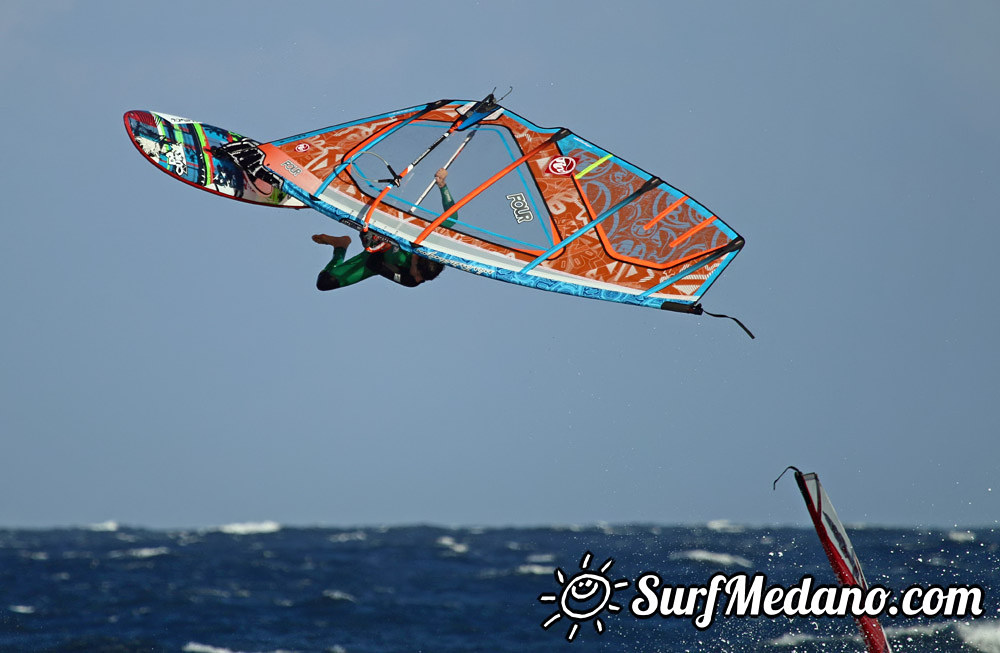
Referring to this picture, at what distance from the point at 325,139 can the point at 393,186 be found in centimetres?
130

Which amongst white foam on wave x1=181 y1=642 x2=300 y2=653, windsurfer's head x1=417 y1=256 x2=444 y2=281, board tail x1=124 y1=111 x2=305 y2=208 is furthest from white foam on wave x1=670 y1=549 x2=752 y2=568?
windsurfer's head x1=417 y1=256 x2=444 y2=281

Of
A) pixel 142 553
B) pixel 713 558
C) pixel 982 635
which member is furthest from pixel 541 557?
pixel 982 635

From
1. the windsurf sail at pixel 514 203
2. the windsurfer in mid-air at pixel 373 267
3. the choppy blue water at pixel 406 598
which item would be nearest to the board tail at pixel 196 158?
the windsurf sail at pixel 514 203

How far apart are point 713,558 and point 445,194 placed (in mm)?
30753

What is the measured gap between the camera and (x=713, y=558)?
42.2m

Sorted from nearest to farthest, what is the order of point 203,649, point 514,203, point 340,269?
1. point 340,269
2. point 514,203
3. point 203,649

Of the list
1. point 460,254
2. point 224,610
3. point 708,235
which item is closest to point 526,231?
point 460,254

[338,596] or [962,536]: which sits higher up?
[962,536]

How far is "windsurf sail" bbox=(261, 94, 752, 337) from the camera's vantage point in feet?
45.2

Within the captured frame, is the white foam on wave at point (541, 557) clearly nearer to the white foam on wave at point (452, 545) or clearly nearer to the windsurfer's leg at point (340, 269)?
the white foam on wave at point (452, 545)

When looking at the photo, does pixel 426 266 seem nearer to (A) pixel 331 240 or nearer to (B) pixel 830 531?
(A) pixel 331 240

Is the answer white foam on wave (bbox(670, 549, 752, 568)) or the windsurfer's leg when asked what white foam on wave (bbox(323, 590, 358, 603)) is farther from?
the windsurfer's leg

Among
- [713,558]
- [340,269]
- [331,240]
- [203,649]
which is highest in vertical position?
[331,240]

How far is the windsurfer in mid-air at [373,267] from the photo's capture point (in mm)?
14164
